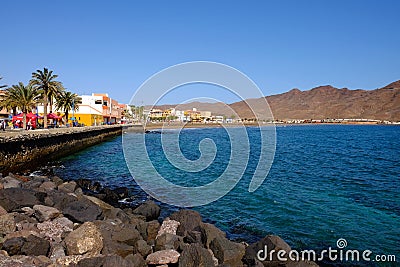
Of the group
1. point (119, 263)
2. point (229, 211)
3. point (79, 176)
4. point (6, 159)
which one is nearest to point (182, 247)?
point (119, 263)

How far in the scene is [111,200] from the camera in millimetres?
14305

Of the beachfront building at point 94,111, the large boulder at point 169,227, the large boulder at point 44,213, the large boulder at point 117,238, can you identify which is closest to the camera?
the large boulder at point 117,238

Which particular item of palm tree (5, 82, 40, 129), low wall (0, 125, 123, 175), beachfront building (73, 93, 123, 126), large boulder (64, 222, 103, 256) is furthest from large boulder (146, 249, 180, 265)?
beachfront building (73, 93, 123, 126)

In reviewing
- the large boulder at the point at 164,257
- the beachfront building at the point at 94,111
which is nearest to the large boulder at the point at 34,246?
the large boulder at the point at 164,257

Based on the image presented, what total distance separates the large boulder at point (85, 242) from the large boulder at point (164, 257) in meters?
1.05

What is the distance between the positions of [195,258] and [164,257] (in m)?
0.72

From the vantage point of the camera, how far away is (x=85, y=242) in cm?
695

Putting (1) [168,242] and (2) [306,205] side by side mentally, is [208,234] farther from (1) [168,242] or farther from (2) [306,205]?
(2) [306,205]

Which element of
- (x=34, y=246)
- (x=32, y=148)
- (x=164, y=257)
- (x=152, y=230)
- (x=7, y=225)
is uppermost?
(x=32, y=148)

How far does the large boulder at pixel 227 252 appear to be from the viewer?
7.06 metres

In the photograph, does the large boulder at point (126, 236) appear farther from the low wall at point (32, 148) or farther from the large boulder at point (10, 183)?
the low wall at point (32, 148)

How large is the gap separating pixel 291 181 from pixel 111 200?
10790 mm

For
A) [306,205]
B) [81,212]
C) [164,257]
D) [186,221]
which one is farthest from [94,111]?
[164,257]

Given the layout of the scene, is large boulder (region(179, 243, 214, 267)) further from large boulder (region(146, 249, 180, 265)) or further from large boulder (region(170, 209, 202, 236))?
large boulder (region(170, 209, 202, 236))
